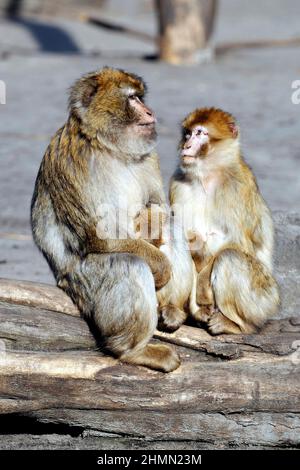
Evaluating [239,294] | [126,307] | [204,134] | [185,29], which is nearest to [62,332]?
[126,307]

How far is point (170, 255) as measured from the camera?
435 centimetres

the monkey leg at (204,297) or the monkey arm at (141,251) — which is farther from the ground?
the monkey arm at (141,251)

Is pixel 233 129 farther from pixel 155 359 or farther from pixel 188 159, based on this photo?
pixel 155 359

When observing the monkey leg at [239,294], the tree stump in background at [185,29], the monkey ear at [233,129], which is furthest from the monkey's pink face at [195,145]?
the tree stump in background at [185,29]

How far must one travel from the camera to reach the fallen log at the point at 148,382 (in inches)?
163

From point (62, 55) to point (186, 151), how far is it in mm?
9151

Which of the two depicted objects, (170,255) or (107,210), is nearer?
(107,210)

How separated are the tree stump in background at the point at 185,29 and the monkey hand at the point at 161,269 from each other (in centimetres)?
800

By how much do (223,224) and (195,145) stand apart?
0.37m

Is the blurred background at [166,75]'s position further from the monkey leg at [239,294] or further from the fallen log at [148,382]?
the fallen log at [148,382]

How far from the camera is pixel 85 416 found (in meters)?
4.22

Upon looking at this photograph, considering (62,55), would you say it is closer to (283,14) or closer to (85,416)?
(283,14)

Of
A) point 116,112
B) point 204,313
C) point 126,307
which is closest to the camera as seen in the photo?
point 126,307

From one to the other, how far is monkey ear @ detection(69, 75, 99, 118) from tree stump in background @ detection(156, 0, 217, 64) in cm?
768
